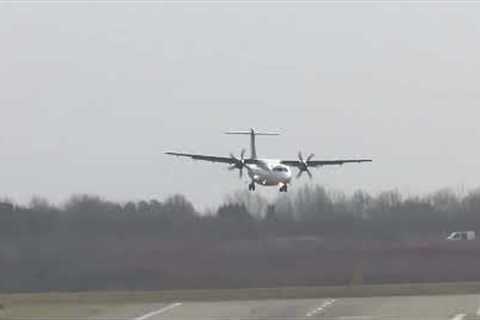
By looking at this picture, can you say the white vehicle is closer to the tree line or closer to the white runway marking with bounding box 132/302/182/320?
the tree line

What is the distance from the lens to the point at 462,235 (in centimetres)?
8325

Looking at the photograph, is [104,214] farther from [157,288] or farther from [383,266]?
[383,266]

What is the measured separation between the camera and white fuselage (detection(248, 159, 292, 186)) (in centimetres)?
7625

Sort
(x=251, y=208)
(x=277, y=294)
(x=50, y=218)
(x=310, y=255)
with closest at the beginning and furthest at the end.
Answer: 1. (x=277, y=294)
2. (x=310, y=255)
3. (x=50, y=218)
4. (x=251, y=208)

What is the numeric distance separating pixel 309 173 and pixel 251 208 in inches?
490

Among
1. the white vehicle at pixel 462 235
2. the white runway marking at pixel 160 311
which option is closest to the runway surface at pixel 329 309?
the white runway marking at pixel 160 311

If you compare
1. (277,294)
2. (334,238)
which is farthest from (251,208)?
(277,294)

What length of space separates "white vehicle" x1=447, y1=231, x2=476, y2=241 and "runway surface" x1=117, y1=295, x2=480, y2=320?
1279 inches

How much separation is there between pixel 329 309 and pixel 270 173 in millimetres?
36358

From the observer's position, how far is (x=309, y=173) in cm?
A: 8306

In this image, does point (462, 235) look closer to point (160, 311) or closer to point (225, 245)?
point (225, 245)

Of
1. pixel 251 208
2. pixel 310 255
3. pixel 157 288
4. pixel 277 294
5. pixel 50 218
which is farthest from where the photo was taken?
pixel 251 208

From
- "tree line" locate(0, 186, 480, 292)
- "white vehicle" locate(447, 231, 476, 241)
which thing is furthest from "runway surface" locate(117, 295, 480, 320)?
"white vehicle" locate(447, 231, 476, 241)

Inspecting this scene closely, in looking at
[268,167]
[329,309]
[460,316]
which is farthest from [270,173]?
[460,316]
